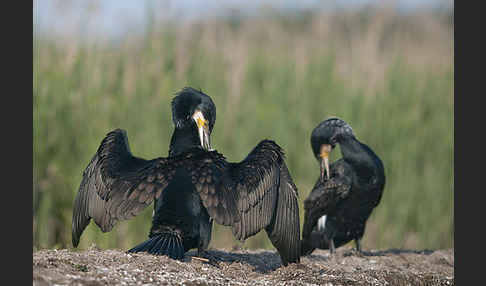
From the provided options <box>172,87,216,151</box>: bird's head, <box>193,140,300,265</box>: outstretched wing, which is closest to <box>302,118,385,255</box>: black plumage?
<box>193,140,300,265</box>: outstretched wing

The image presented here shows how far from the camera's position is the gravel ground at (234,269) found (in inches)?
152

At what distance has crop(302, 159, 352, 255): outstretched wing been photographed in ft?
22.0

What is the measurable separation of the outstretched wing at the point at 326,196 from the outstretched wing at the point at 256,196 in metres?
1.68

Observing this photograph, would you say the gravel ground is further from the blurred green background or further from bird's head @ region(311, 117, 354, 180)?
the blurred green background

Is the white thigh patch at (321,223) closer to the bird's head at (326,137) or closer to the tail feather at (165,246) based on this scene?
the bird's head at (326,137)

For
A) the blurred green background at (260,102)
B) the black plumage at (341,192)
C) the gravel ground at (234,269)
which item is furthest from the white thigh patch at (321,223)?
the blurred green background at (260,102)

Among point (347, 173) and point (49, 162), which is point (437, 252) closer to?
point (347, 173)

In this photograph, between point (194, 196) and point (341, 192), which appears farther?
point (341, 192)

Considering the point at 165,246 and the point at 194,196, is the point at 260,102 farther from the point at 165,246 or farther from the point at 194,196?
the point at 165,246

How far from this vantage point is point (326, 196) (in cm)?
671

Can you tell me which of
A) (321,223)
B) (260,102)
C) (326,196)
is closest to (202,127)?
(326,196)

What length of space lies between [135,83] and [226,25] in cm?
218

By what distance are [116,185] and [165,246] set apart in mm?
613

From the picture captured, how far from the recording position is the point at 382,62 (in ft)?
34.4
